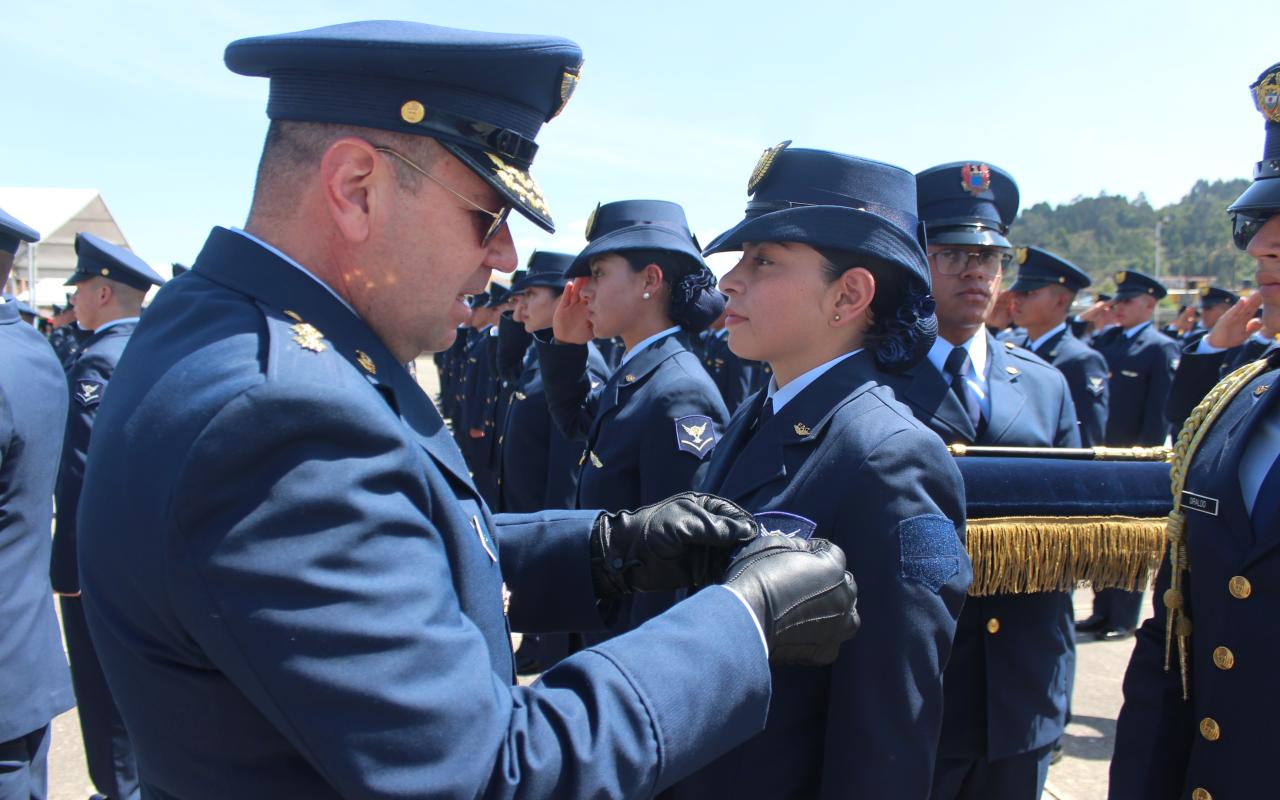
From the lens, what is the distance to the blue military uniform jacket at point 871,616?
1.80m

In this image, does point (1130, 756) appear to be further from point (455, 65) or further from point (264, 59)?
point (264, 59)

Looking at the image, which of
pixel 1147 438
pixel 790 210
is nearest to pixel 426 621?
pixel 790 210

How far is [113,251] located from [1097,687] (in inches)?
267

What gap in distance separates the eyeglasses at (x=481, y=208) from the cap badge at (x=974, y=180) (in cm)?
276

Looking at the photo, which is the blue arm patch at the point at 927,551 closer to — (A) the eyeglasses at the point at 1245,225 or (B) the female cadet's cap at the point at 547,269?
(A) the eyeglasses at the point at 1245,225

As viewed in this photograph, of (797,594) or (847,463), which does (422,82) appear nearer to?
(797,594)

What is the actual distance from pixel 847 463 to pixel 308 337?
1.19 meters

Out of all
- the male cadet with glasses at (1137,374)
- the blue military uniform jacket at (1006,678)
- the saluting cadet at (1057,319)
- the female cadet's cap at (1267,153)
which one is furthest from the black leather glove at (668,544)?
the male cadet with glasses at (1137,374)

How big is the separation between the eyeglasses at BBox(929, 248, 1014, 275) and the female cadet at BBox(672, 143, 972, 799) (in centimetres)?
110

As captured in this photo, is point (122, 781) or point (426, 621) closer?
point (426, 621)

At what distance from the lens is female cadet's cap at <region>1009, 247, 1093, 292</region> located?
21.8ft

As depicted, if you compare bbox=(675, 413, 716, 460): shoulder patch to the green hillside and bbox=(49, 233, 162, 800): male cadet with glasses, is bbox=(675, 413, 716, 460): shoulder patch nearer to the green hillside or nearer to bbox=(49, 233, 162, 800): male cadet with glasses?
bbox=(49, 233, 162, 800): male cadet with glasses

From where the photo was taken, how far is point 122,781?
3.89 meters

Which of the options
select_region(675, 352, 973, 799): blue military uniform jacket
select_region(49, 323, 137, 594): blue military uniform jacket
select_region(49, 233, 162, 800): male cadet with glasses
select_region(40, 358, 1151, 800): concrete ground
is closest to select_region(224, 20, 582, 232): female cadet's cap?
select_region(675, 352, 973, 799): blue military uniform jacket
